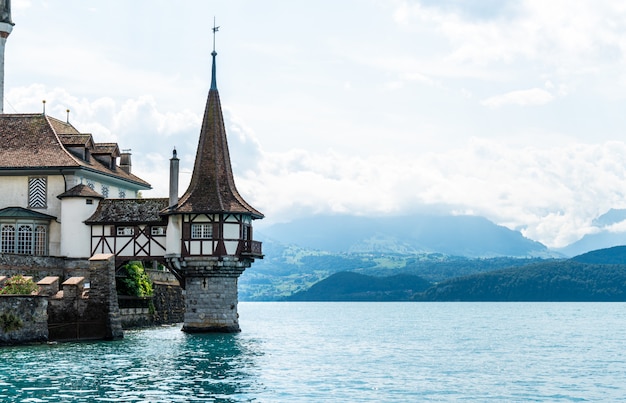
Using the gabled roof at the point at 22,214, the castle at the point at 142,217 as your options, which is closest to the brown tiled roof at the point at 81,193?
the castle at the point at 142,217

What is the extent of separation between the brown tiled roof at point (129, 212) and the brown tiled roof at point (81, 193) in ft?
Answer: 2.40

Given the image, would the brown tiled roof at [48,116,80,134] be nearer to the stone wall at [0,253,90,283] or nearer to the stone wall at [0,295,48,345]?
the stone wall at [0,253,90,283]

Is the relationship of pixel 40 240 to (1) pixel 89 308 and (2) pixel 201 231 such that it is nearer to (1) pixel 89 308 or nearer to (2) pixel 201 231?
(2) pixel 201 231

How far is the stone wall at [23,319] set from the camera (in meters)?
47.8

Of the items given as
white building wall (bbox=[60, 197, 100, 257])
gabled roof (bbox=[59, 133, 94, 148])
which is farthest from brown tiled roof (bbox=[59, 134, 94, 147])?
white building wall (bbox=[60, 197, 100, 257])

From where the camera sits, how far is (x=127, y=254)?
63.1m

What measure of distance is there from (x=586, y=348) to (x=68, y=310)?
111 feet

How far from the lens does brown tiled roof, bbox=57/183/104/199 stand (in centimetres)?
6300

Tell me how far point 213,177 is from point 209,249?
4.95m

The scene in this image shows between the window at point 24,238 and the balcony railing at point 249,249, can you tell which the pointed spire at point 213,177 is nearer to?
the balcony railing at point 249,249

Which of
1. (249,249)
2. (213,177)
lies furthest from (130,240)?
(249,249)

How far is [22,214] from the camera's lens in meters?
63.6

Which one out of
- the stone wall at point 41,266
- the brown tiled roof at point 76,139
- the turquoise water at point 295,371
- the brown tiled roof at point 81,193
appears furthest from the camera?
the brown tiled roof at point 76,139

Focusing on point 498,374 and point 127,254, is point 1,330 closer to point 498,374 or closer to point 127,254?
point 127,254
